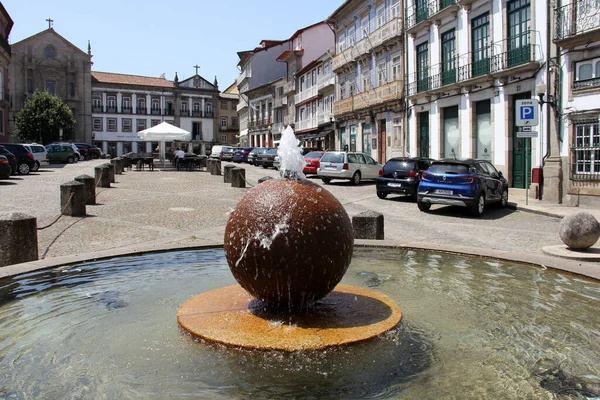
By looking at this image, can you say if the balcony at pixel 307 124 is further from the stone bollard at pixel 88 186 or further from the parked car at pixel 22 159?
the stone bollard at pixel 88 186

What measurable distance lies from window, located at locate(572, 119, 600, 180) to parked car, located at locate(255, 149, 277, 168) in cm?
2260

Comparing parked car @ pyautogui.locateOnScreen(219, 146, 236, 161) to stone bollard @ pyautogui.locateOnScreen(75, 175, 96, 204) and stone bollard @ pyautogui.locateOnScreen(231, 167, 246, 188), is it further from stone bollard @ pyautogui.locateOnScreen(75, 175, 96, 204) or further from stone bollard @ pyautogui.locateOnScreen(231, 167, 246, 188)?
stone bollard @ pyautogui.locateOnScreen(75, 175, 96, 204)

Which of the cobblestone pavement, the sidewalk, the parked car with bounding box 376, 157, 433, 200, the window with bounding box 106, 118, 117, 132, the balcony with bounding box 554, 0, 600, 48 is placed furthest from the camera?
the window with bounding box 106, 118, 117, 132

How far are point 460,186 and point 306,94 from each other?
1508 inches

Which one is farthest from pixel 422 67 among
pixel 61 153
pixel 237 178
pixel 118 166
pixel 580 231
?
pixel 61 153

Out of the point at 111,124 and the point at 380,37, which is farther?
the point at 111,124

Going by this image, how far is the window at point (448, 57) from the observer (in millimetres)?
25500

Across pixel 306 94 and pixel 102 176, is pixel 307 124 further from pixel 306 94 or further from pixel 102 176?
pixel 102 176

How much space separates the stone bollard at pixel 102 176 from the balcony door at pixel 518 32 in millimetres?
15709

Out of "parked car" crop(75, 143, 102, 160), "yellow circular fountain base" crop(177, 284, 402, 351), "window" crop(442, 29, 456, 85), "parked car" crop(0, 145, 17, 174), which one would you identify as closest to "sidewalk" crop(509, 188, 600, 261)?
"yellow circular fountain base" crop(177, 284, 402, 351)

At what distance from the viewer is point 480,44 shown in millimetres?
23453

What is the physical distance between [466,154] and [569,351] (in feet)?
70.1

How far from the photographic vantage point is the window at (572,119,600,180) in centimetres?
1619

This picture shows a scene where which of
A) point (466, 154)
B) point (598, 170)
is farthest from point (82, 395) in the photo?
point (466, 154)
